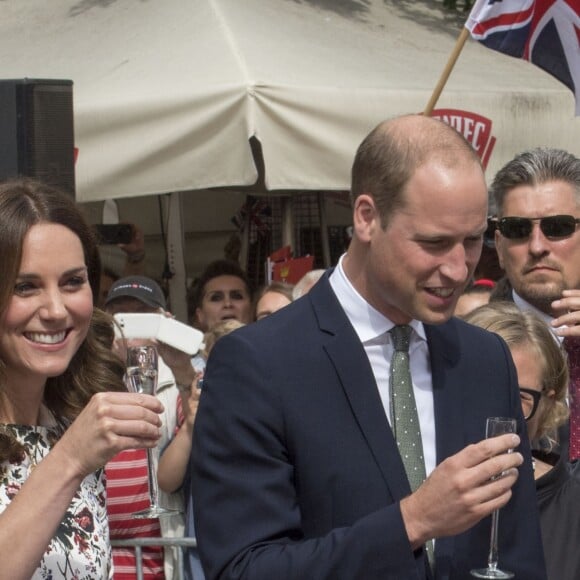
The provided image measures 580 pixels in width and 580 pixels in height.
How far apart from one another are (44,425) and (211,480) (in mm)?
654

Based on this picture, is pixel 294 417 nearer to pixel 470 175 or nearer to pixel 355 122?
pixel 470 175

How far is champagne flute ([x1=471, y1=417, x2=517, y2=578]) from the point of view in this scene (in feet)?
8.64

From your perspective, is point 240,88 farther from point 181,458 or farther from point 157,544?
point 157,544

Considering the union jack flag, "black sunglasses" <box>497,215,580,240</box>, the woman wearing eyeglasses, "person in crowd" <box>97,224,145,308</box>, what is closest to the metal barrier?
the woman wearing eyeglasses

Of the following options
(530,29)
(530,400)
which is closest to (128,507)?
(530,400)

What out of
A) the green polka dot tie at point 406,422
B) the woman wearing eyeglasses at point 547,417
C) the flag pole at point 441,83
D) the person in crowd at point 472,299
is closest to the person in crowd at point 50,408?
the green polka dot tie at point 406,422

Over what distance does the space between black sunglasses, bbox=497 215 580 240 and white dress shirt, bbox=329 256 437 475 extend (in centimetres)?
175

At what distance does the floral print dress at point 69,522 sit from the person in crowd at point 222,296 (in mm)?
3735

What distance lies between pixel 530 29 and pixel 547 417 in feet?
11.7

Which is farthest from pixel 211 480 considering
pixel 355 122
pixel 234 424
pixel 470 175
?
pixel 355 122

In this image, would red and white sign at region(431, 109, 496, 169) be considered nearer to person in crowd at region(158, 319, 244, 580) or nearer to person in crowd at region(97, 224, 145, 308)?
person in crowd at region(97, 224, 145, 308)

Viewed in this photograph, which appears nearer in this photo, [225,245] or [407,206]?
[407,206]

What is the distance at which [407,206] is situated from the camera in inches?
107

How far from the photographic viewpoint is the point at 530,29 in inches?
269
